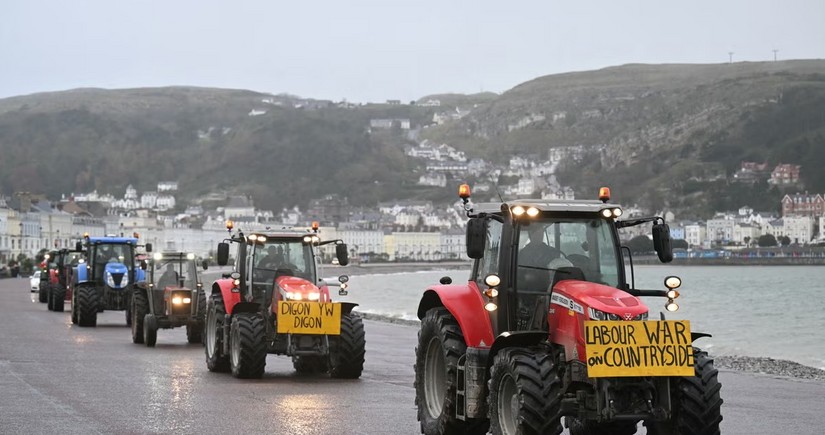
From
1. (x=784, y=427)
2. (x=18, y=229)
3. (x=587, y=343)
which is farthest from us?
(x=18, y=229)

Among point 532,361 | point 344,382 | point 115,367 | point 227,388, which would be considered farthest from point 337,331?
point 532,361

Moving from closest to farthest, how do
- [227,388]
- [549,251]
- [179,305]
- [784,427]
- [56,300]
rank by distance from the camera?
[549,251]
[784,427]
[227,388]
[179,305]
[56,300]

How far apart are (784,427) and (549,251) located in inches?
166

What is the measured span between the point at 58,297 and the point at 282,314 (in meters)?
27.9

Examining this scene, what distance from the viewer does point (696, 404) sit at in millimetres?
11602

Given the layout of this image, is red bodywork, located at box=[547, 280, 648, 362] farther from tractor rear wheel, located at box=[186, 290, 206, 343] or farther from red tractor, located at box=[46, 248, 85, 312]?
red tractor, located at box=[46, 248, 85, 312]

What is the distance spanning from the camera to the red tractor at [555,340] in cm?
1155

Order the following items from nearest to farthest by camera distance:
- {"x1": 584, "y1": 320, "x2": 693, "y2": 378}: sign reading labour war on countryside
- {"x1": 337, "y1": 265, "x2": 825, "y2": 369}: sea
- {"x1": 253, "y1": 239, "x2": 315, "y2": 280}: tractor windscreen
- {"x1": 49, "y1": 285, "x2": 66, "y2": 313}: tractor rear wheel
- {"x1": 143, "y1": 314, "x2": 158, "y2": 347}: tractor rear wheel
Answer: {"x1": 584, "y1": 320, "x2": 693, "y2": 378}: sign reading labour war on countryside
{"x1": 253, "y1": 239, "x2": 315, "y2": 280}: tractor windscreen
{"x1": 143, "y1": 314, "x2": 158, "y2": 347}: tractor rear wheel
{"x1": 337, "y1": 265, "x2": 825, "y2": 369}: sea
{"x1": 49, "y1": 285, "x2": 66, "y2": 313}: tractor rear wheel

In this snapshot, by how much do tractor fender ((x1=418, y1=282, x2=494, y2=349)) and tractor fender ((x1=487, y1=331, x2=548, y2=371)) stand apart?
70 centimetres

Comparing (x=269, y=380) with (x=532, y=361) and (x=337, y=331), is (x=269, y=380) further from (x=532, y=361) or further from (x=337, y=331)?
(x=532, y=361)

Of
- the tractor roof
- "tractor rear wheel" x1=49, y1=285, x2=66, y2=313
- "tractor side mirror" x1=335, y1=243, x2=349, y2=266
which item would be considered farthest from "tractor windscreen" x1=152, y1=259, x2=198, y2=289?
"tractor rear wheel" x1=49, y1=285, x2=66, y2=313

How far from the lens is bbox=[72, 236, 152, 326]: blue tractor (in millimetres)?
36188

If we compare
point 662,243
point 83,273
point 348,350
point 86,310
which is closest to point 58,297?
point 83,273

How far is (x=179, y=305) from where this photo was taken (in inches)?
1137
